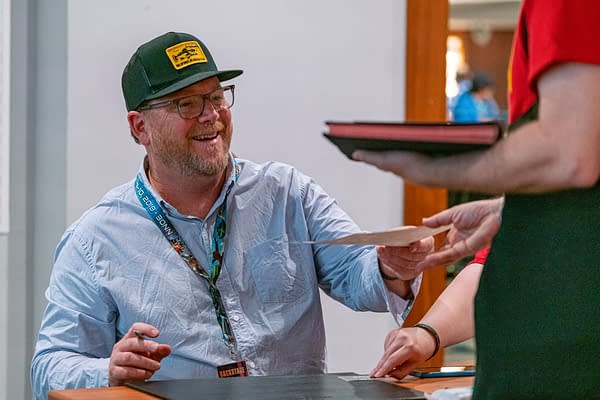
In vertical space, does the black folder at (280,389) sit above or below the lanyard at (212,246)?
below

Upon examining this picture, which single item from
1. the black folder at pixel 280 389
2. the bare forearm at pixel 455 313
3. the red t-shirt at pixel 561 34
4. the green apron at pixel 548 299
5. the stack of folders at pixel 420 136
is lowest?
the black folder at pixel 280 389

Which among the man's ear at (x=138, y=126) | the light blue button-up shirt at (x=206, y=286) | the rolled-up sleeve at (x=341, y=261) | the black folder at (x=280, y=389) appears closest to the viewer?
the black folder at (x=280, y=389)

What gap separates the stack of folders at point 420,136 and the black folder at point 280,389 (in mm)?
694

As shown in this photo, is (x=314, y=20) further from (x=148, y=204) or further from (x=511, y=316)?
(x=511, y=316)

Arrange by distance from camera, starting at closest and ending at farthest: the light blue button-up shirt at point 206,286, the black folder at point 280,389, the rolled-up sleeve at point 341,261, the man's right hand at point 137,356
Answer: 1. the black folder at point 280,389
2. the man's right hand at point 137,356
3. the light blue button-up shirt at point 206,286
4. the rolled-up sleeve at point 341,261

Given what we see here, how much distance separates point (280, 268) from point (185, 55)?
23.3 inches

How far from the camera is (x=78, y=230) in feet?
8.14

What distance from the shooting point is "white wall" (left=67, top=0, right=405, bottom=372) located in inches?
125

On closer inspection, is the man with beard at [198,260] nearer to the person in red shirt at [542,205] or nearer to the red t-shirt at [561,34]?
the person in red shirt at [542,205]

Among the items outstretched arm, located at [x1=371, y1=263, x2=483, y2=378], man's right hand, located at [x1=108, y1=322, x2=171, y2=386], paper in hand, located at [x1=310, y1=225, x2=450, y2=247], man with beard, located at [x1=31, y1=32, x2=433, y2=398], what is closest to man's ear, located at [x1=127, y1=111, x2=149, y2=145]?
man with beard, located at [x1=31, y1=32, x2=433, y2=398]

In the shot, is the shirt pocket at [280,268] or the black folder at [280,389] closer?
the black folder at [280,389]

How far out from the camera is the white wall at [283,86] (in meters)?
3.17

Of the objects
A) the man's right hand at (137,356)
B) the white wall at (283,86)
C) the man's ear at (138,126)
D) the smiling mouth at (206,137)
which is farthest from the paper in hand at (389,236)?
the white wall at (283,86)

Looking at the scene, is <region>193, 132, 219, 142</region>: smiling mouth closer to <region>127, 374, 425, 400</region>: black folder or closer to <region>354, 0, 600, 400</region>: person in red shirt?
<region>127, 374, 425, 400</region>: black folder
